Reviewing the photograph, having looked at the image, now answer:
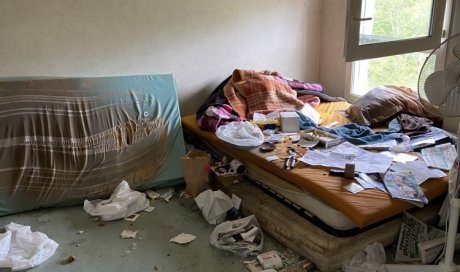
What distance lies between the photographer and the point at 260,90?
3.40 metres

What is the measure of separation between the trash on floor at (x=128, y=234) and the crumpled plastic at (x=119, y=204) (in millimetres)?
173

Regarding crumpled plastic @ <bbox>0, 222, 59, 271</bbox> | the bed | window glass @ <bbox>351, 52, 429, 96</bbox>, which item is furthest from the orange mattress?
window glass @ <bbox>351, 52, 429, 96</bbox>

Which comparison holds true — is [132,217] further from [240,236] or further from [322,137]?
[322,137]

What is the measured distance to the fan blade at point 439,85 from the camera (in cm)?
183

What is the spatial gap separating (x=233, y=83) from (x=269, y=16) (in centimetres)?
78

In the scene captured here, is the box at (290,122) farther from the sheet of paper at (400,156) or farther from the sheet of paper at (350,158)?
the sheet of paper at (400,156)

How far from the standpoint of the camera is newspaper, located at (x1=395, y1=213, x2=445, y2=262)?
2.11 meters

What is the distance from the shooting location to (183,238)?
234 cm

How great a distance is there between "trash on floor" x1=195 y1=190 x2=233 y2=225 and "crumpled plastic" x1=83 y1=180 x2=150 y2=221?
402mm

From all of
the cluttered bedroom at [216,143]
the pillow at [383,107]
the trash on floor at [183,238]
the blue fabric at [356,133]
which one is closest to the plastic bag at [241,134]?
the cluttered bedroom at [216,143]

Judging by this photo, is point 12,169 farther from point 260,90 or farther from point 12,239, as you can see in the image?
point 260,90

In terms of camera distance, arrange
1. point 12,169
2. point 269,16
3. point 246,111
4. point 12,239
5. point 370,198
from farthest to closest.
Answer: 1. point 269,16
2. point 246,111
3. point 12,169
4. point 12,239
5. point 370,198

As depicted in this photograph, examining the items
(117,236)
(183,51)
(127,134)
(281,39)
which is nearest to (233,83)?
(183,51)

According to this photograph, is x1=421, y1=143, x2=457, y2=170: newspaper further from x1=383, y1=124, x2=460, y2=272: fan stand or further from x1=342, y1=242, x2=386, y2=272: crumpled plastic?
x1=342, y1=242, x2=386, y2=272: crumpled plastic
